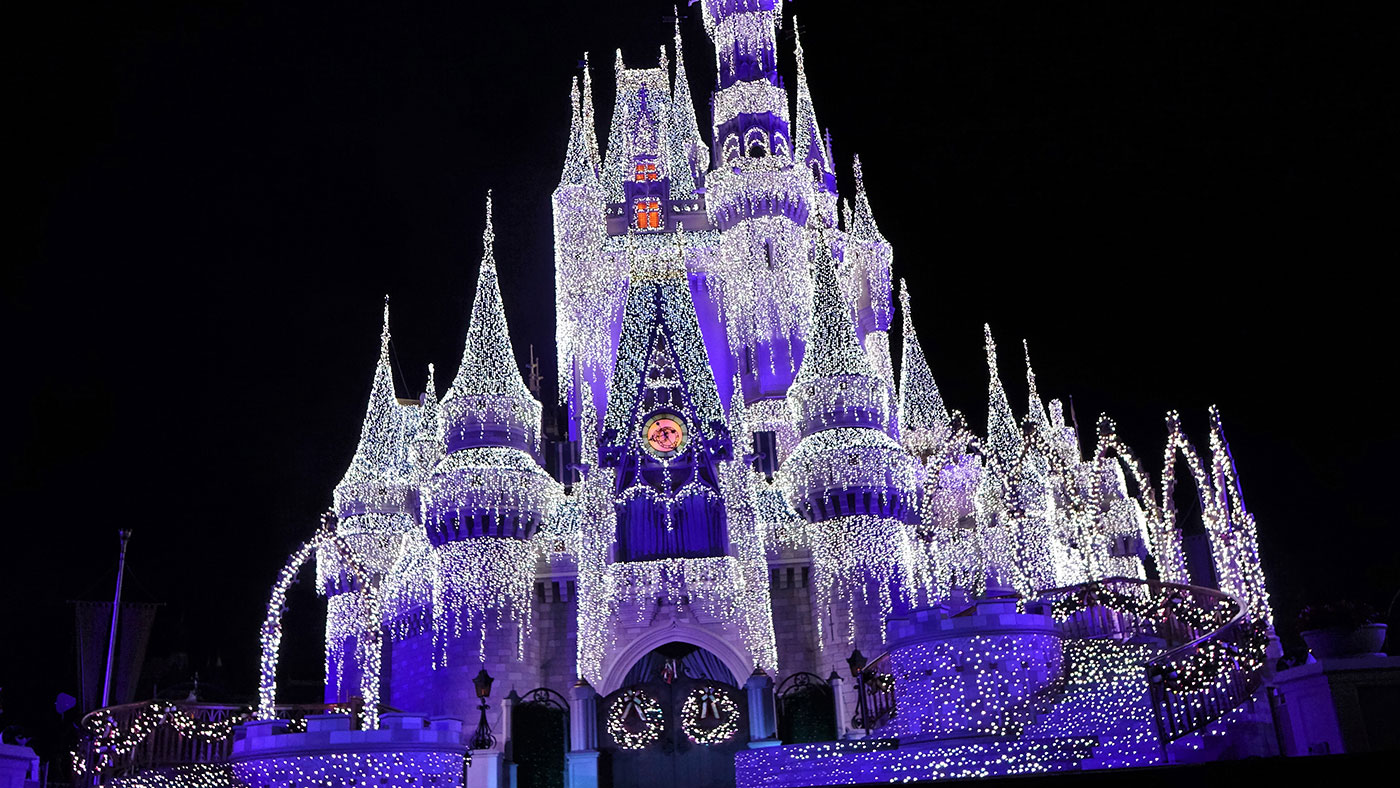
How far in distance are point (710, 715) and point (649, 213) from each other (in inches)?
703

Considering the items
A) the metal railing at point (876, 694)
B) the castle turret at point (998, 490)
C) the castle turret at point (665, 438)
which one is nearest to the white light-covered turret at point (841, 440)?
the castle turret at point (665, 438)

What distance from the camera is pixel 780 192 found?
36.3 metres

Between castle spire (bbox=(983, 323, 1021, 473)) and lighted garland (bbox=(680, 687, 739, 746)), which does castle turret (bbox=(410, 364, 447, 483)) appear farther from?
castle spire (bbox=(983, 323, 1021, 473))

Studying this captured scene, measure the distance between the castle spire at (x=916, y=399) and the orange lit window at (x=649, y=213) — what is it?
28.8 ft

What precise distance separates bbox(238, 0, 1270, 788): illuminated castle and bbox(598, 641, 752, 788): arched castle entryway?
2.8 inches

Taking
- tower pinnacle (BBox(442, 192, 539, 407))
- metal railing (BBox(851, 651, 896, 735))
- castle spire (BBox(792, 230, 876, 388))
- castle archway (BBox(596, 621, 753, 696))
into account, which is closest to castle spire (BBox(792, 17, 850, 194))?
castle spire (BBox(792, 230, 876, 388))

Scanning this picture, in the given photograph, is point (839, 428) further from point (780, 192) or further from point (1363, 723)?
point (1363, 723)

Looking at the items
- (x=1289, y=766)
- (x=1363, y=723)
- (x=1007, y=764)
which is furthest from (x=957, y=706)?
(x=1289, y=766)

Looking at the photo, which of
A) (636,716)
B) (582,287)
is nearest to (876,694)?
(636,716)

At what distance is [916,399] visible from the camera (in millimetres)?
36250

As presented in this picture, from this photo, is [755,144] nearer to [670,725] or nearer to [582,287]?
[582,287]

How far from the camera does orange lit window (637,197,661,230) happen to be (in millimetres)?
37469

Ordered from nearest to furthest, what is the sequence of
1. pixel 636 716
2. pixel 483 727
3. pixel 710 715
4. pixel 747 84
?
pixel 483 727 < pixel 710 715 < pixel 636 716 < pixel 747 84

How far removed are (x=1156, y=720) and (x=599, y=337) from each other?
2458cm
